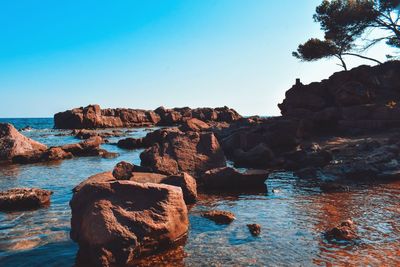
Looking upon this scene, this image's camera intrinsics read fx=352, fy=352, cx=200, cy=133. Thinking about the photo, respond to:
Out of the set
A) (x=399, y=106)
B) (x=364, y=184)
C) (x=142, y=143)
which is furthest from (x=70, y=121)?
(x=364, y=184)

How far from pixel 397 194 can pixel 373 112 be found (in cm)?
1965

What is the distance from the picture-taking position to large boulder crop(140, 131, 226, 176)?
1741 centimetres

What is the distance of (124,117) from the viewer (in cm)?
9831

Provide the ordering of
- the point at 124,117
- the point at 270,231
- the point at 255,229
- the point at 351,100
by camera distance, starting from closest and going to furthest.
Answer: the point at 255,229, the point at 270,231, the point at 351,100, the point at 124,117

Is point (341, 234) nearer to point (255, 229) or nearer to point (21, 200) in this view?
point (255, 229)

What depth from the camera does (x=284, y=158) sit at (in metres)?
24.0

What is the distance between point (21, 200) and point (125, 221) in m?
6.72

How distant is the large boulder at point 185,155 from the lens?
17.4 metres

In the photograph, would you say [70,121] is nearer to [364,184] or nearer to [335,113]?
[335,113]

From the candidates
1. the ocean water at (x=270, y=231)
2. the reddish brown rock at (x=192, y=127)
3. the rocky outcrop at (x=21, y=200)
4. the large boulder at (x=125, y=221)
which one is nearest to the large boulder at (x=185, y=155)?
the ocean water at (x=270, y=231)

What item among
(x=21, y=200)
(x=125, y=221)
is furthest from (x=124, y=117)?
(x=125, y=221)

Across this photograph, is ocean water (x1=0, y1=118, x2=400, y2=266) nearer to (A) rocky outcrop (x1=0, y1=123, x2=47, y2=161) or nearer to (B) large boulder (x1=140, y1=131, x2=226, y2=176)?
(B) large boulder (x1=140, y1=131, x2=226, y2=176)

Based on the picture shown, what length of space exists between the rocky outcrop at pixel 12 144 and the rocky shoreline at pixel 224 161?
3.2 inches

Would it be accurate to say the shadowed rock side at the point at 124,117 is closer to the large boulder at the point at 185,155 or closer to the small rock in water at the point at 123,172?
the large boulder at the point at 185,155
